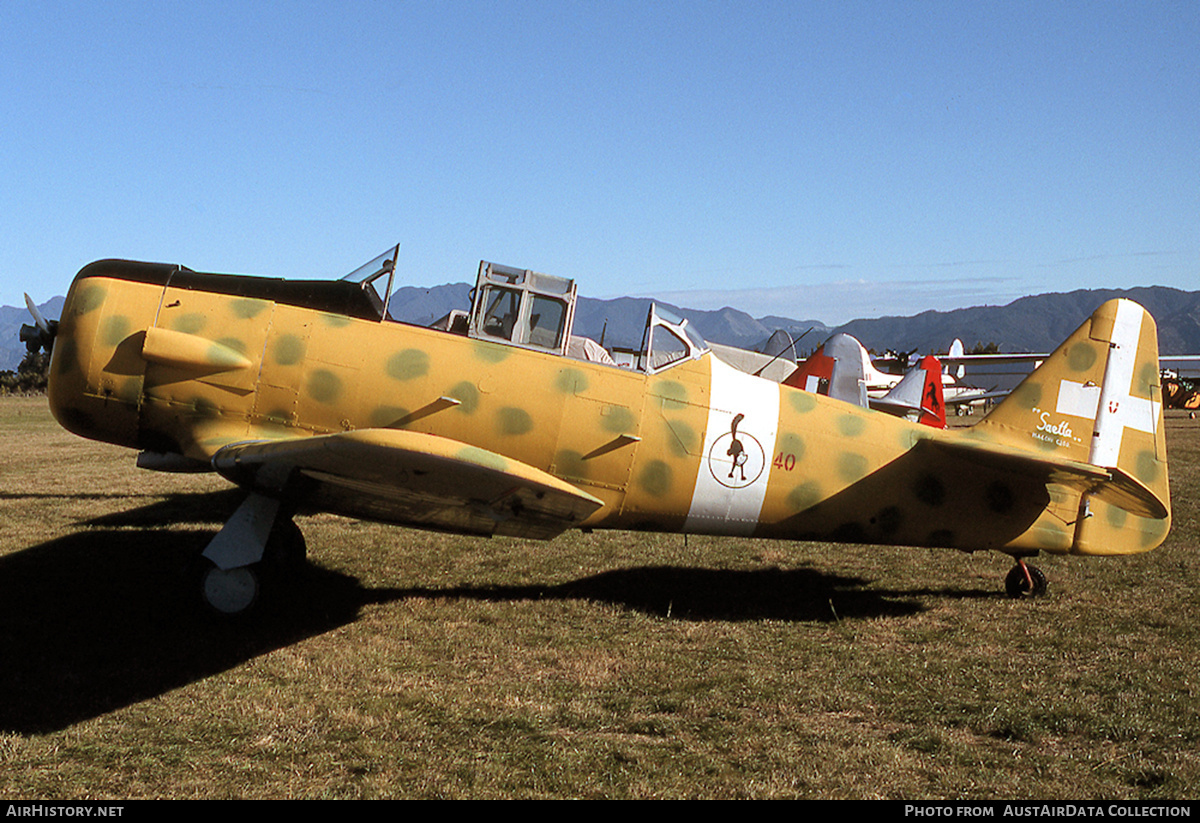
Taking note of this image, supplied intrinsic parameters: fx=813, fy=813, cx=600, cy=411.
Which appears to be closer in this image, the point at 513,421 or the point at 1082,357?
the point at 513,421

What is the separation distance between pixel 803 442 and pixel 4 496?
9457 mm

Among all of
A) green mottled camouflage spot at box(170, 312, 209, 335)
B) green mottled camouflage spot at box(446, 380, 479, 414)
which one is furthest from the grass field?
green mottled camouflage spot at box(170, 312, 209, 335)

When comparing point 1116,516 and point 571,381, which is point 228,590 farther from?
point 1116,516

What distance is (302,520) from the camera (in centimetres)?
891

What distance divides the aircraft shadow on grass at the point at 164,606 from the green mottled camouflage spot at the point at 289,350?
1395 millimetres

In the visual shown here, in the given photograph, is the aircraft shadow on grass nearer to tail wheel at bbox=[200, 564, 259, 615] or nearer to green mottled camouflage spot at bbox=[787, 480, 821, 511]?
tail wheel at bbox=[200, 564, 259, 615]

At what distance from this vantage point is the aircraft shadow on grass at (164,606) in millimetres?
4422

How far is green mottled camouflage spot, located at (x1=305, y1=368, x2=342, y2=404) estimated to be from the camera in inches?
211

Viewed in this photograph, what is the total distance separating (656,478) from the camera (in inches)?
228

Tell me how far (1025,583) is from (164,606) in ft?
21.5

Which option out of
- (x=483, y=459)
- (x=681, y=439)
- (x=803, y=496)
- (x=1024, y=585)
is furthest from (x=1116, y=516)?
(x=483, y=459)

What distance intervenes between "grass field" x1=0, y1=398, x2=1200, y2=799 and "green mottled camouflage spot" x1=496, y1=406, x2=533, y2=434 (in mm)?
1374

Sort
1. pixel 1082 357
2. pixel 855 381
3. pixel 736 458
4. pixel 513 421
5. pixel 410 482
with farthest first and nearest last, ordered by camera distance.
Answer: pixel 855 381
pixel 1082 357
pixel 736 458
pixel 513 421
pixel 410 482
